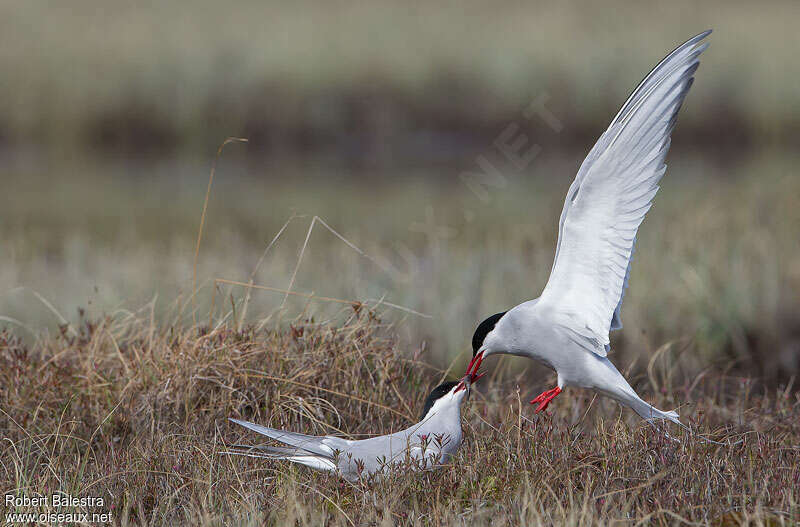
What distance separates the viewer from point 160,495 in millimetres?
3037

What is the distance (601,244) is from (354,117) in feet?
44.3

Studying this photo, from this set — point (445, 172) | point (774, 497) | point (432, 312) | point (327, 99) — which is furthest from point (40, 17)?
point (774, 497)

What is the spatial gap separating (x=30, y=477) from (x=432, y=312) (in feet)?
9.36

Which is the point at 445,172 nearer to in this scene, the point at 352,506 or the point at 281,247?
the point at 281,247

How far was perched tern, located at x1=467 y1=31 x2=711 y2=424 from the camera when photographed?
305 centimetres

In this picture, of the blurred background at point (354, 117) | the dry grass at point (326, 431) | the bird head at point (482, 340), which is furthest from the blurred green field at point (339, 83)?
the bird head at point (482, 340)

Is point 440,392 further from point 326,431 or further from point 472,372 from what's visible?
point 326,431

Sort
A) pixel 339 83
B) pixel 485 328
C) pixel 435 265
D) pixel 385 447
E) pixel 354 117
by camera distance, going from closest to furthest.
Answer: pixel 385 447 → pixel 485 328 → pixel 435 265 → pixel 339 83 → pixel 354 117

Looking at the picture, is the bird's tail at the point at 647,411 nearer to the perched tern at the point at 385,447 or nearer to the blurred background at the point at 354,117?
the perched tern at the point at 385,447

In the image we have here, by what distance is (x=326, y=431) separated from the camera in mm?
3736

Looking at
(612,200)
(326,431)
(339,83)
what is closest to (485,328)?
(612,200)

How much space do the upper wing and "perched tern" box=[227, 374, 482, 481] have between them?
0.45m

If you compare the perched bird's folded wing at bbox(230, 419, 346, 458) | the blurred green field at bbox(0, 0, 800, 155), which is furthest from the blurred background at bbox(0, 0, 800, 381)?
the perched bird's folded wing at bbox(230, 419, 346, 458)

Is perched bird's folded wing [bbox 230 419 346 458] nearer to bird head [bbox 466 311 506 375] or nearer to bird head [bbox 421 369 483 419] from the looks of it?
bird head [bbox 421 369 483 419]
